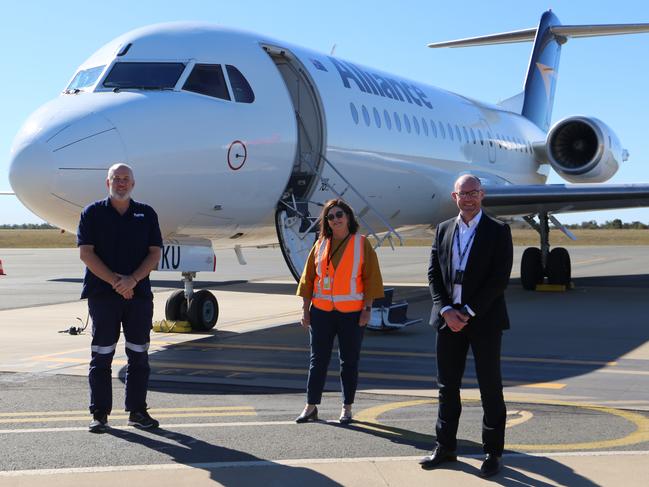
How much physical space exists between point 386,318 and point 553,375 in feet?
10.8

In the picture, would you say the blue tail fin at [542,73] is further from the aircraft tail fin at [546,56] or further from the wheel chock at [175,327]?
the wheel chock at [175,327]

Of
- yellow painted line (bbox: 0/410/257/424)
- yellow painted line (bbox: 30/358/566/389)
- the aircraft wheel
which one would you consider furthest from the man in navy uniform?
the aircraft wheel

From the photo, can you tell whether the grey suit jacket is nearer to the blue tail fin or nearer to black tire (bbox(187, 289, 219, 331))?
black tire (bbox(187, 289, 219, 331))

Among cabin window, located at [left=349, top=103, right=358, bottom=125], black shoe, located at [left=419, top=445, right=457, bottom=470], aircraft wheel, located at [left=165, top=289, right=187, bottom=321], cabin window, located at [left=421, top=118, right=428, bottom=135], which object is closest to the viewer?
black shoe, located at [left=419, top=445, right=457, bottom=470]

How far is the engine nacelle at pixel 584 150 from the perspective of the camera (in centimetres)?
2155

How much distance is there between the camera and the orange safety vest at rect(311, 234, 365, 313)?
22.0 ft

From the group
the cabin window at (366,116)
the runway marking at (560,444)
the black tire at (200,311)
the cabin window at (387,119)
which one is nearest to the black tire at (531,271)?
the cabin window at (387,119)

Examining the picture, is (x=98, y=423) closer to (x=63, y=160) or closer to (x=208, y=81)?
(x=63, y=160)

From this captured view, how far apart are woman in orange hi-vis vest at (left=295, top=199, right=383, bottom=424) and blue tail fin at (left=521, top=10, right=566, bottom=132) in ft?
71.1

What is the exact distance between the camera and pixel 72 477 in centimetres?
505

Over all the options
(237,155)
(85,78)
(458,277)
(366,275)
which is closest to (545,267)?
(237,155)

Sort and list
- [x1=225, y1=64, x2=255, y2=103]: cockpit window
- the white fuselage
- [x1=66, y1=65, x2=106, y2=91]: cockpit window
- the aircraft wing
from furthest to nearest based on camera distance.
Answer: the aircraft wing → [x1=225, y1=64, x2=255, y2=103]: cockpit window → [x1=66, y1=65, x2=106, y2=91]: cockpit window → the white fuselage

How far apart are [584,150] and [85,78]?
1431cm

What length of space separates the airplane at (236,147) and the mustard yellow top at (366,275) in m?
3.31
